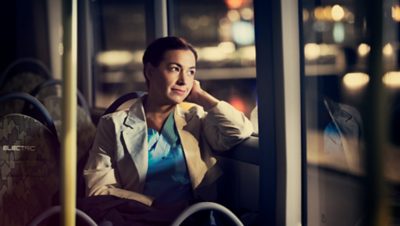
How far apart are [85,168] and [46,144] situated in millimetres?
194

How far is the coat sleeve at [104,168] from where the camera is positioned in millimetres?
2342

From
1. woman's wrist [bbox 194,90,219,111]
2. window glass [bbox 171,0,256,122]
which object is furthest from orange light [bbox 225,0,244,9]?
woman's wrist [bbox 194,90,219,111]

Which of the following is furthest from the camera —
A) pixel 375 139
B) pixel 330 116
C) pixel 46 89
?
pixel 46 89

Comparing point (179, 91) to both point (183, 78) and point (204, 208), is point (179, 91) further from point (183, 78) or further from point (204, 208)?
point (204, 208)

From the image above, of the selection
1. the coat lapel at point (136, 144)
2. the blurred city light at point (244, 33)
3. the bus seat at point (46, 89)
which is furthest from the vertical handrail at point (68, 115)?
the bus seat at point (46, 89)

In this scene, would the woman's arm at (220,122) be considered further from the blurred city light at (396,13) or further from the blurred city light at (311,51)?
the blurred city light at (396,13)

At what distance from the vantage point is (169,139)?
2342mm

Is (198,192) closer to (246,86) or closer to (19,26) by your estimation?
(246,86)

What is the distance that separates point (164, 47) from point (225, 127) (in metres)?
0.41

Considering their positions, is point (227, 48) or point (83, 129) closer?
point (227, 48)

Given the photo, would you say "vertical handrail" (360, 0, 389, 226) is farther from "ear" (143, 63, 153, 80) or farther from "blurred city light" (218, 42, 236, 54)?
"ear" (143, 63, 153, 80)

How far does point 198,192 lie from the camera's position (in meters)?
2.34

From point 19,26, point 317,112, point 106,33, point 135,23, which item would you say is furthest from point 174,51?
point 19,26

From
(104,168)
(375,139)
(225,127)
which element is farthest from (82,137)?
(375,139)
